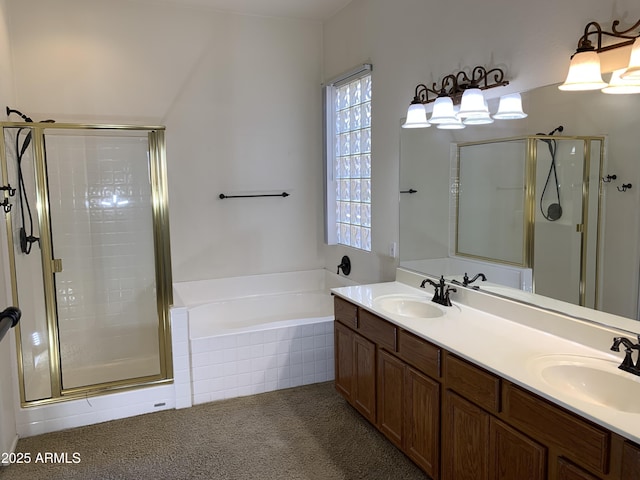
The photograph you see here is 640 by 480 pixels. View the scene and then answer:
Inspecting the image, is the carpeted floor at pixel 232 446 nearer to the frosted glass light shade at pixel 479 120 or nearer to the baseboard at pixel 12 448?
the baseboard at pixel 12 448

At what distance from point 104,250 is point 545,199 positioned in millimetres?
3238

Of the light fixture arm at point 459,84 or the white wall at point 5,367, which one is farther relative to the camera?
the white wall at point 5,367

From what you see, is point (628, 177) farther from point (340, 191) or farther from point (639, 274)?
point (340, 191)

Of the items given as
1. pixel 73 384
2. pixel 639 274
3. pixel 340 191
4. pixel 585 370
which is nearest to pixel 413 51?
pixel 340 191

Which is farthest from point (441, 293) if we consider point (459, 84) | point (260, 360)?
point (260, 360)

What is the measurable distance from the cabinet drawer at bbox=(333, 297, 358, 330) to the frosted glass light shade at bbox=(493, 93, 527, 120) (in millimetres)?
1327

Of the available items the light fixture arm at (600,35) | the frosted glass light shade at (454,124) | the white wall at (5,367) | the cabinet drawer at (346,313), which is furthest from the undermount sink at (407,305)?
the white wall at (5,367)

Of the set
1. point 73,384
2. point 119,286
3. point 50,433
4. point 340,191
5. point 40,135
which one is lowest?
point 50,433

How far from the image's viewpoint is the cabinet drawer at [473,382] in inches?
70.0

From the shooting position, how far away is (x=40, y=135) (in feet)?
10.0

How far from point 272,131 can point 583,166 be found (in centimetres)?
282

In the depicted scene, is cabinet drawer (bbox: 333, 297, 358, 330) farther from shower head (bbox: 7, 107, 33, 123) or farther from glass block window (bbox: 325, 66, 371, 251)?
shower head (bbox: 7, 107, 33, 123)

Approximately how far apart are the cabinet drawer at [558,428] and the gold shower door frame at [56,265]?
2362mm

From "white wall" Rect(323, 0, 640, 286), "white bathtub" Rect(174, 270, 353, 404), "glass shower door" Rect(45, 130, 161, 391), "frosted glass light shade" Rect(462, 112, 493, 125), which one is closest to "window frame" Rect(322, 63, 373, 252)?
"white wall" Rect(323, 0, 640, 286)
